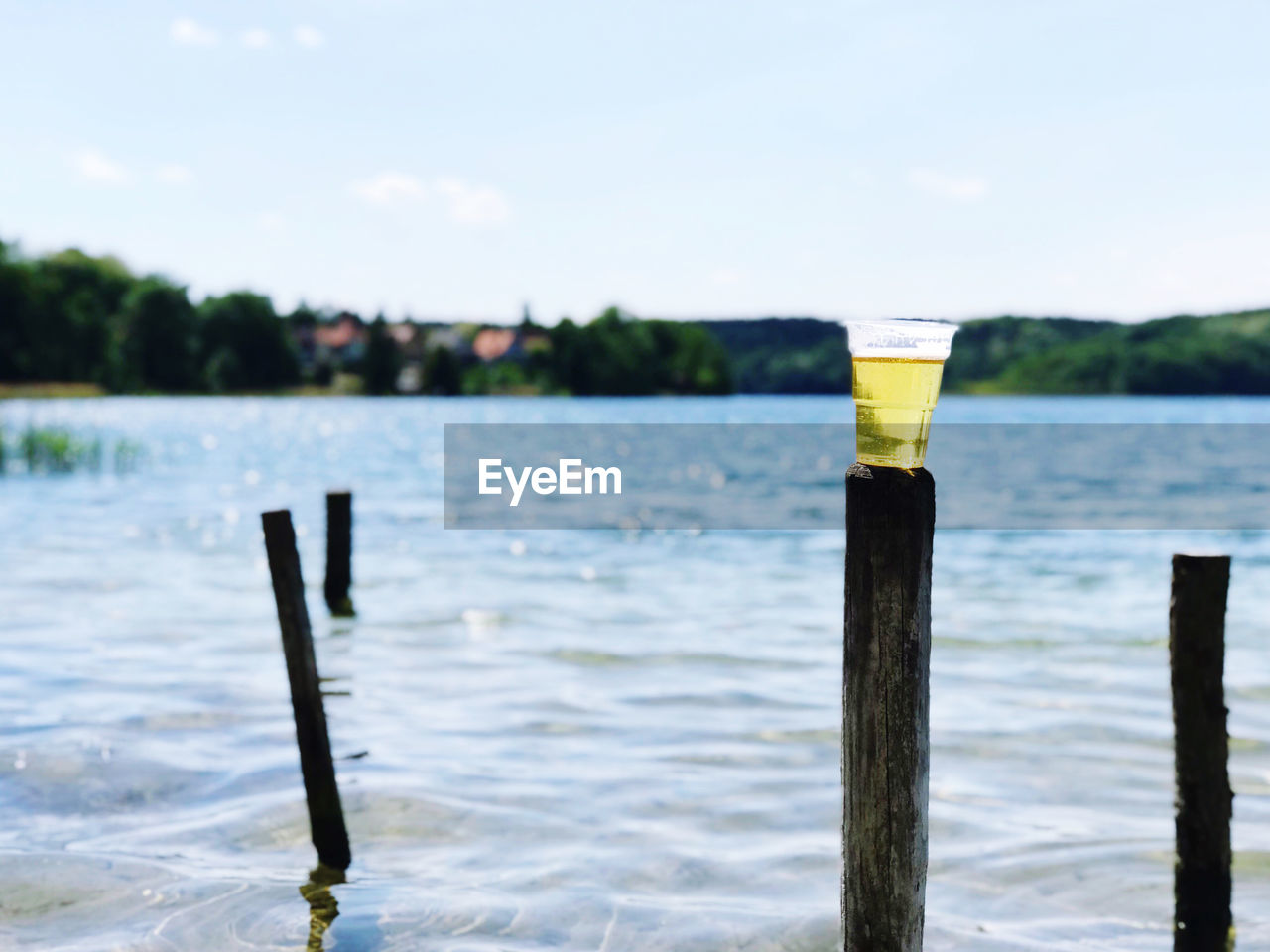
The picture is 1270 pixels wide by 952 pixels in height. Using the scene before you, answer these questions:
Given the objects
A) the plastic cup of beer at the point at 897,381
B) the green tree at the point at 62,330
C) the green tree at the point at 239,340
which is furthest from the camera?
the green tree at the point at 239,340

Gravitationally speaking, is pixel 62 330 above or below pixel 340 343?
below

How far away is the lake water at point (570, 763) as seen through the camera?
6484 millimetres

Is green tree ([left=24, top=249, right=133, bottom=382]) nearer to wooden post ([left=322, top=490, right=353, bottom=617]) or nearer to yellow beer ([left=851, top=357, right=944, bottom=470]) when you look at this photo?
wooden post ([left=322, top=490, right=353, bottom=617])

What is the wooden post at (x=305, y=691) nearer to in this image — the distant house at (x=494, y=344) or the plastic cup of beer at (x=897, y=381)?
the plastic cup of beer at (x=897, y=381)

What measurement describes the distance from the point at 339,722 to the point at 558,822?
3287 millimetres

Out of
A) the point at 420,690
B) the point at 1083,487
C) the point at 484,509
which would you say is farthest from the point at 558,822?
the point at 1083,487

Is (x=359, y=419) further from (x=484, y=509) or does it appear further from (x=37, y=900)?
(x=37, y=900)

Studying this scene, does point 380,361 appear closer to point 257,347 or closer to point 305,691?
point 257,347

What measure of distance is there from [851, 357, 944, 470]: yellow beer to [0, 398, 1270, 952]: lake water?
3487mm

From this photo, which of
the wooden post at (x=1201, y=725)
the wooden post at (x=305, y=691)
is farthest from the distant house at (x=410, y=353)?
the wooden post at (x=1201, y=725)

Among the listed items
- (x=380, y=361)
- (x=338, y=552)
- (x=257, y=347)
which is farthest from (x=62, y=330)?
(x=338, y=552)

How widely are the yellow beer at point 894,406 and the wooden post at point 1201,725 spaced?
8.83ft

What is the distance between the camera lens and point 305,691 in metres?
6.86

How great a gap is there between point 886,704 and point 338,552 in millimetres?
13119
